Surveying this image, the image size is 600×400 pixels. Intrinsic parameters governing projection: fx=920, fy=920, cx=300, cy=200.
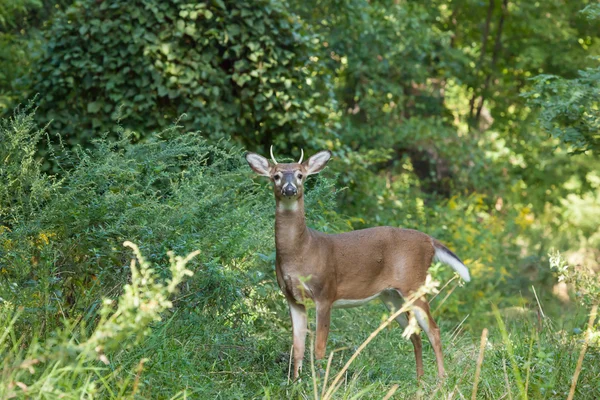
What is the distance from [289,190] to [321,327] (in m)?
0.96

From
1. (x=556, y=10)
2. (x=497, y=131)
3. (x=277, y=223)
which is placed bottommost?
(x=497, y=131)

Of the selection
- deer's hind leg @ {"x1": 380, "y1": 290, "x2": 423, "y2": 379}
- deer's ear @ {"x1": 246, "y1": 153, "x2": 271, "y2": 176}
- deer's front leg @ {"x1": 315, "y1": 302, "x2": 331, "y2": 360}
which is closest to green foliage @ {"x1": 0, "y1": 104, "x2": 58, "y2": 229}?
deer's ear @ {"x1": 246, "y1": 153, "x2": 271, "y2": 176}

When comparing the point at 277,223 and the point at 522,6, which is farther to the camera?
the point at 522,6

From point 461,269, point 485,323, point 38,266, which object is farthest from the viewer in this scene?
point 485,323

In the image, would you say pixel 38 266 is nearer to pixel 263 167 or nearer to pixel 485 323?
pixel 263 167

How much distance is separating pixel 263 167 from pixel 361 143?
6260 millimetres

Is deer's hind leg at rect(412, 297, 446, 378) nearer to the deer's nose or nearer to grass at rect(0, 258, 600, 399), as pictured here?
grass at rect(0, 258, 600, 399)

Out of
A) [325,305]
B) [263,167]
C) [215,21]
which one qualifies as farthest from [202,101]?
[325,305]

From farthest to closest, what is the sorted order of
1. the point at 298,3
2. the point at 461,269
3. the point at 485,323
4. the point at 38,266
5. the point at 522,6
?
the point at 522,6, the point at 298,3, the point at 485,323, the point at 461,269, the point at 38,266

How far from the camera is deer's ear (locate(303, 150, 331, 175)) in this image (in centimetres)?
639

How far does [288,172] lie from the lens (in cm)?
607

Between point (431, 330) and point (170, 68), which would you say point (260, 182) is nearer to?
point (170, 68)

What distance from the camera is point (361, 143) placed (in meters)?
12.5

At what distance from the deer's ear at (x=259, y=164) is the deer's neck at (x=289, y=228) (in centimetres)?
29
